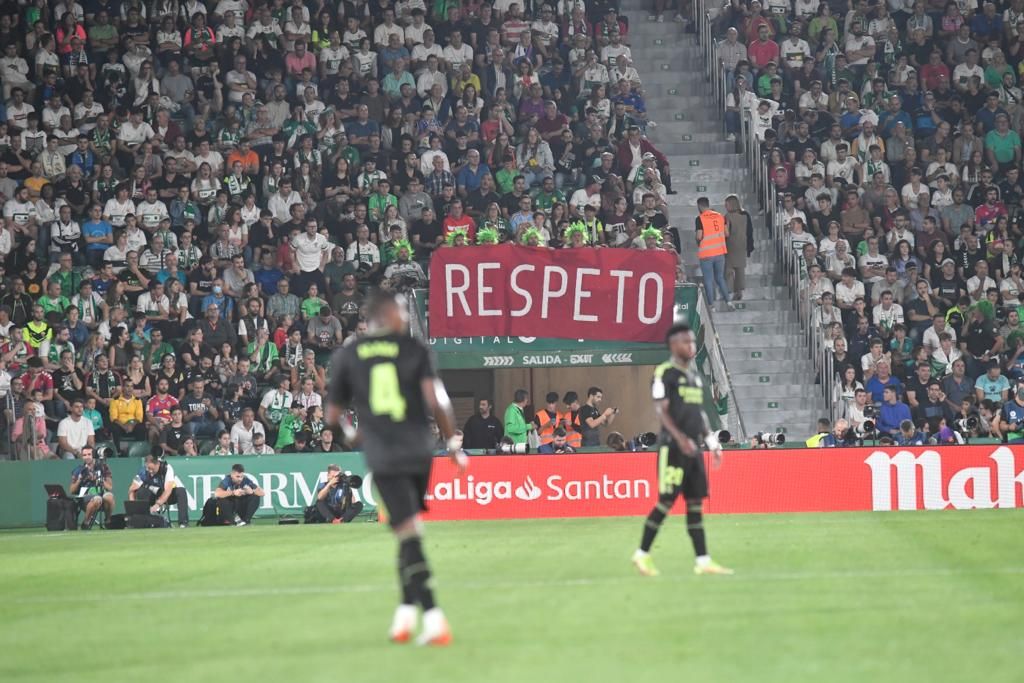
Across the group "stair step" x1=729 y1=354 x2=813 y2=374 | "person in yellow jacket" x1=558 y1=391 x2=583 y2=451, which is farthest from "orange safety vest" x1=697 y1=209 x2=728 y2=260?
"person in yellow jacket" x1=558 y1=391 x2=583 y2=451

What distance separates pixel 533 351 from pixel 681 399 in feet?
44.1

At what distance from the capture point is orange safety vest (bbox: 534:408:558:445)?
27.1 meters

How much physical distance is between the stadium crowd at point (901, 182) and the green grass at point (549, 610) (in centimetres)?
927

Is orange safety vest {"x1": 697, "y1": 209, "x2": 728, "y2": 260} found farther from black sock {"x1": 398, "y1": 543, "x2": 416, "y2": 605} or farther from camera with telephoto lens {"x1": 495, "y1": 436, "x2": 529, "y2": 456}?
black sock {"x1": 398, "y1": 543, "x2": 416, "y2": 605}

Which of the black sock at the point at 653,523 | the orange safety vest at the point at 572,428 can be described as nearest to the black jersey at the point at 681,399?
the black sock at the point at 653,523

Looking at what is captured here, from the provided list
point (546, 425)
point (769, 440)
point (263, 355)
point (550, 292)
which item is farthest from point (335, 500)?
point (769, 440)

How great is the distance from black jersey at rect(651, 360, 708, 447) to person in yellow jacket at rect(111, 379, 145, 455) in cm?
1536

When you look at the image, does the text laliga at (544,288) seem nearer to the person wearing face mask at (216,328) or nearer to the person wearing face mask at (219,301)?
the person wearing face mask at (216,328)

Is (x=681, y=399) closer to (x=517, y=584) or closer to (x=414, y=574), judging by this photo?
(x=517, y=584)

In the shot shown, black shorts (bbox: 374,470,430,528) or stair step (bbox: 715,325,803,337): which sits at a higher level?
stair step (bbox: 715,325,803,337)

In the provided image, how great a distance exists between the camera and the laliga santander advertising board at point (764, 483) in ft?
82.3

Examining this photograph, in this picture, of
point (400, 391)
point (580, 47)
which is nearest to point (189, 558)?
point (400, 391)

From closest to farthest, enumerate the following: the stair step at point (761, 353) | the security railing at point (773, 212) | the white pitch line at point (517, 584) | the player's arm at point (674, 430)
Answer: the white pitch line at point (517, 584), the player's arm at point (674, 430), the security railing at point (773, 212), the stair step at point (761, 353)

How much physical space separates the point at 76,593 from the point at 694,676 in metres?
7.42
